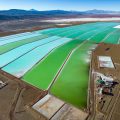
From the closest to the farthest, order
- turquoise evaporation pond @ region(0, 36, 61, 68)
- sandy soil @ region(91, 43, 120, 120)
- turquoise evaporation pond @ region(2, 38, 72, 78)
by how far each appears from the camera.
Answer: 1. sandy soil @ region(91, 43, 120, 120)
2. turquoise evaporation pond @ region(2, 38, 72, 78)
3. turquoise evaporation pond @ region(0, 36, 61, 68)

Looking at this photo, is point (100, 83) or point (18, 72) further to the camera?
point (18, 72)

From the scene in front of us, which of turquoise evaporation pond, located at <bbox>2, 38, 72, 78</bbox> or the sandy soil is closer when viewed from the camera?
the sandy soil

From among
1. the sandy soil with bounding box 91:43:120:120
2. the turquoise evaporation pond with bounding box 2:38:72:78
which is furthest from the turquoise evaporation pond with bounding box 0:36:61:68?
the sandy soil with bounding box 91:43:120:120

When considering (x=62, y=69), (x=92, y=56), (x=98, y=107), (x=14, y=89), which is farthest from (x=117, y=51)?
(x=14, y=89)

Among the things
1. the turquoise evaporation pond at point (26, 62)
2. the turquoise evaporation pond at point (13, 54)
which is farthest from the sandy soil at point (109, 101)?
the turquoise evaporation pond at point (13, 54)

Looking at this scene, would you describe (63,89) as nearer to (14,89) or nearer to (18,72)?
(14,89)

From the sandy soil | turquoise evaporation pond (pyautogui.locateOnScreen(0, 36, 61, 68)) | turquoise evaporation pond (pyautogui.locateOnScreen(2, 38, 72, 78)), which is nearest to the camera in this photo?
the sandy soil

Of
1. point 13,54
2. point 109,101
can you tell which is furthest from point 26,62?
point 109,101

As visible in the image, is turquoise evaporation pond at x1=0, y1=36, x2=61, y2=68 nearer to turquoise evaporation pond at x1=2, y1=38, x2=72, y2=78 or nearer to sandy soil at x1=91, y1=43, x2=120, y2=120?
turquoise evaporation pond at x1=2, y1=38, x2=72, y2=78
